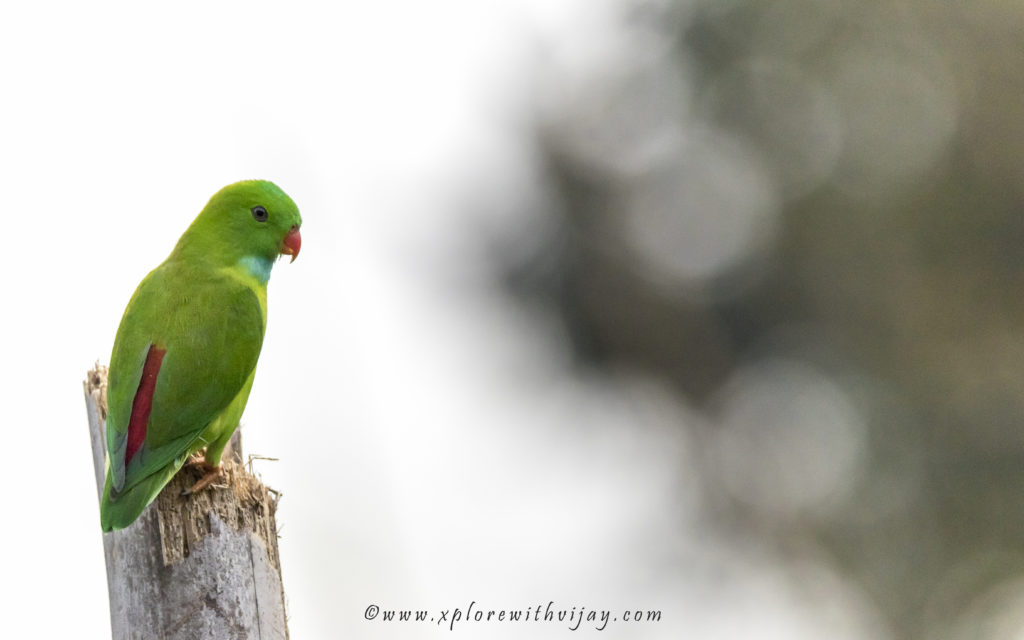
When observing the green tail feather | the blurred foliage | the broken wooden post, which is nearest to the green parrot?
the green tail feather

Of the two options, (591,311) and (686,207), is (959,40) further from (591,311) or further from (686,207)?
(591,311)

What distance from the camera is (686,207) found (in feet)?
35.0

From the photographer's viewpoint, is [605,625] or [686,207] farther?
[686,207]

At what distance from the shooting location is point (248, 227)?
5.29 metres

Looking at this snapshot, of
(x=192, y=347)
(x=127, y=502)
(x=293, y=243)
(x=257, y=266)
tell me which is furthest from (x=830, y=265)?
(x=127, y=502)

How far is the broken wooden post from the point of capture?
146 inches

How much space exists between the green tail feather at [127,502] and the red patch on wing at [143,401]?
0.59 feet

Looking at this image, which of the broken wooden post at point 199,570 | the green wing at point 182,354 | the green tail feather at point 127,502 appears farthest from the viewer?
the green wing at point 182,354

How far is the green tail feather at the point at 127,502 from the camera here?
156 inches

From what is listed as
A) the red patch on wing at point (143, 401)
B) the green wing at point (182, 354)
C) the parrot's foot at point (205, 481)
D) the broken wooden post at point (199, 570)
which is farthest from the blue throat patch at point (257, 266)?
the broken wooden post at point (199, 570)

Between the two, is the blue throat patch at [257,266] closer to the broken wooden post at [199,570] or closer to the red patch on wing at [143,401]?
the red patch on wing at [143,401]

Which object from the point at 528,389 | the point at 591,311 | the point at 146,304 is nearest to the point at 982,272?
the point at 591,311

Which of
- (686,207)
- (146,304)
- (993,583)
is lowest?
(146,304)

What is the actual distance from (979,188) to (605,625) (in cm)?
559
